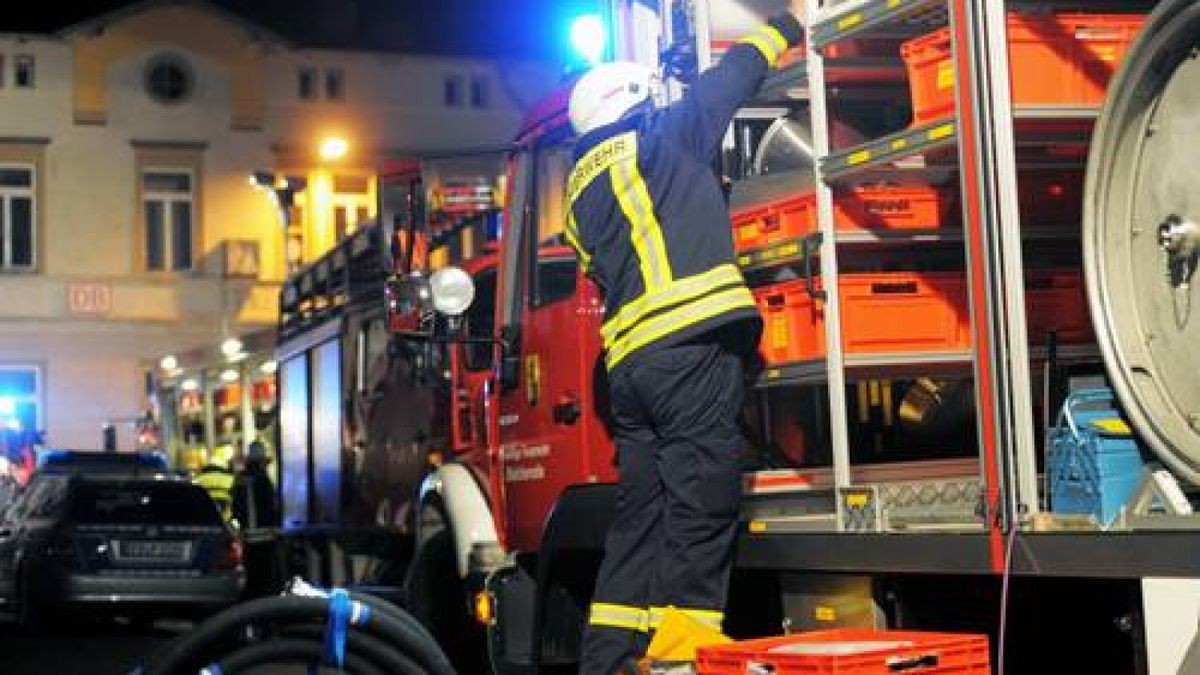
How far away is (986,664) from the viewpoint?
15.2ft

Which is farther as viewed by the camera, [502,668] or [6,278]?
[6,278]

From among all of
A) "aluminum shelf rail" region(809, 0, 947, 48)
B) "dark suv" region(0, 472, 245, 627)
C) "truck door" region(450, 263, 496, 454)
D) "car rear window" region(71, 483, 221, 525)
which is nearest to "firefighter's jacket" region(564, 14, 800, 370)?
"aluminum shelf rail" region(809, 0, 947, 48)

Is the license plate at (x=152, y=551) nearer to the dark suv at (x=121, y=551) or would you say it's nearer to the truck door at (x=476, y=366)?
the dark suv at (x=121, y=551)

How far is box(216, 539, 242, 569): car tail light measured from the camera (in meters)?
16.6

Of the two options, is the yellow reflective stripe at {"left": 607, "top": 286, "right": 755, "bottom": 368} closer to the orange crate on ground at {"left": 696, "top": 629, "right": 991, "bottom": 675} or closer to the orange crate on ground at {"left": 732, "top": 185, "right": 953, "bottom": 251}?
the orange crate on ground at {"left": 732, "top": 185, "right": 953, "bottom": 251}

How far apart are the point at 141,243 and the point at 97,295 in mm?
1363

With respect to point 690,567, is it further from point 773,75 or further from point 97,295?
point 97,295

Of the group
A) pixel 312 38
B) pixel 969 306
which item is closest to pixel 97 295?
pixel 312 38

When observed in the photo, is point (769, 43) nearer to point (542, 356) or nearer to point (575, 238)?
point (575, 238)

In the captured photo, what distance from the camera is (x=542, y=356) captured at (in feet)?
24.9

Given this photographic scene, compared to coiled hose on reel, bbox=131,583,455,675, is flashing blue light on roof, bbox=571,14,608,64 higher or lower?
higher

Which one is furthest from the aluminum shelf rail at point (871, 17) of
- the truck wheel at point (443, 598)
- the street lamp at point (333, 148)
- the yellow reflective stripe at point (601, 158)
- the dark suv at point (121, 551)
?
the street lamp at point (333, 148)

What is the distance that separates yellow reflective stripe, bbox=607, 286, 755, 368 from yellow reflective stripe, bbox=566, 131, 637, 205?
54cm

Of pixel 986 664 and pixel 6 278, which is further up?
pixel 6 278
